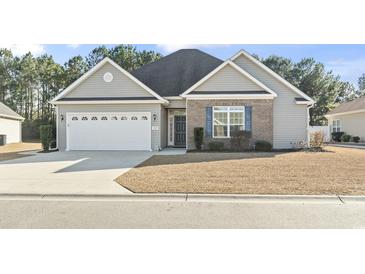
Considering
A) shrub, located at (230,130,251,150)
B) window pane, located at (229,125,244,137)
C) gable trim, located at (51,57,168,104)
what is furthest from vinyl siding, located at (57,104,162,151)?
shrub, located at (230,130,251,150)

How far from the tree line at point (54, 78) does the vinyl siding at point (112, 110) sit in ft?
77.0

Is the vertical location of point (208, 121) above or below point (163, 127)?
above

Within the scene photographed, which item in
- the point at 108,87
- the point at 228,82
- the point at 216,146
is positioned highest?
the point at 228,82

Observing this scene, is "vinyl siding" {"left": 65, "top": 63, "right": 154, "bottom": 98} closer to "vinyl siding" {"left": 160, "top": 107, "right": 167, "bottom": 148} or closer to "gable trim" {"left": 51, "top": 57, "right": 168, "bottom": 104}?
"gable trim" {"left": 51, "top": 57, "right": 168, "bottom": 104}

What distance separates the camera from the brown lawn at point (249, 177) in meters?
7.60

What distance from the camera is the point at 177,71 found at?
2234cm

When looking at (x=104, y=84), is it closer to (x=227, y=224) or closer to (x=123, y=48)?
(x=227, y=224)

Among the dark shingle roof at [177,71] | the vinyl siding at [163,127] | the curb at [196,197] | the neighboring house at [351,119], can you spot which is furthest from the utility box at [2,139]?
the neighboring house at [351,119]

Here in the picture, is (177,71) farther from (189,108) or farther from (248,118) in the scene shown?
(248,118)

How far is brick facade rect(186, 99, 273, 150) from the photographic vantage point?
17719mm

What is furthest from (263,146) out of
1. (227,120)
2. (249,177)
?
(249,177)

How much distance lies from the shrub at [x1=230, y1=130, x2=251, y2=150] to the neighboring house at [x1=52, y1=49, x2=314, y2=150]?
0.34m

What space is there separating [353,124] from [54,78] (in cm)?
3766
